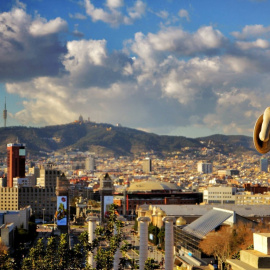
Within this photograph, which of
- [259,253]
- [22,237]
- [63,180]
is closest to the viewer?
[259,253]

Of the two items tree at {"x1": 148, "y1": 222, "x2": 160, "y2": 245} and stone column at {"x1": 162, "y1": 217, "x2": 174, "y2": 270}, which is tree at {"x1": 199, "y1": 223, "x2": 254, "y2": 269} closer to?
stone column at {"x1": 162, "y1": 217, "x2": 174, "y2": 270}

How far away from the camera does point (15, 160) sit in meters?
119

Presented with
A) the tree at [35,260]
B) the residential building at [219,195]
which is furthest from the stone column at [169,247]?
the residential building at [219,195]

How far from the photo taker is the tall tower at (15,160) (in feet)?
385

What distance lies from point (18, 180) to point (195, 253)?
2888 inches

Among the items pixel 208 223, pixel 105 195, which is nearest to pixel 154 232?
pixel 208 223

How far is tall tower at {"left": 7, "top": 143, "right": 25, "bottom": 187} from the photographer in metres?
117

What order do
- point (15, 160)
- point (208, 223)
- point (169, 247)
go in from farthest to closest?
point (15, 160)
point (208, 223)
point (169, 247)

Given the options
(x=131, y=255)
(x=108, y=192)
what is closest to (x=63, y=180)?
(x=108, y=192)

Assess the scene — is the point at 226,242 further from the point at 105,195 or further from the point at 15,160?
the point at 15,160

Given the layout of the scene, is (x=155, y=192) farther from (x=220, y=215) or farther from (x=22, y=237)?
(x=220, y=215)

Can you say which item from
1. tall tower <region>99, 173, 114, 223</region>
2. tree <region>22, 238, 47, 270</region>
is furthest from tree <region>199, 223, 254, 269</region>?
tall tower <region>99, 173, 114, 223</region>

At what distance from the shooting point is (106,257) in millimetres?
27969

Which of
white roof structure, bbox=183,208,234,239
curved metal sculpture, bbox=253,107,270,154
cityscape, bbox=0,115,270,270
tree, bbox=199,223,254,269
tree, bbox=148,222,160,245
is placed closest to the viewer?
curved metal sculpture, bbox=253,107,270,154
